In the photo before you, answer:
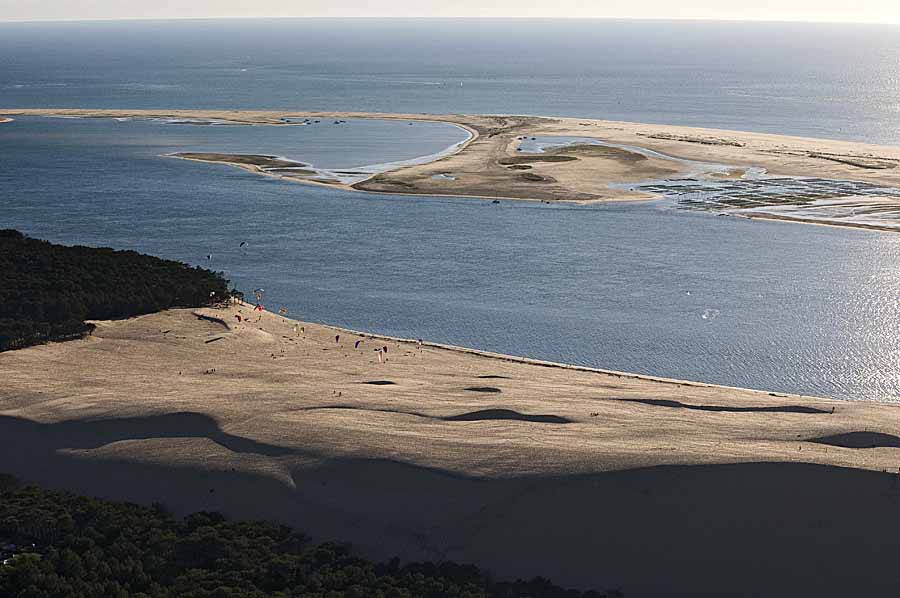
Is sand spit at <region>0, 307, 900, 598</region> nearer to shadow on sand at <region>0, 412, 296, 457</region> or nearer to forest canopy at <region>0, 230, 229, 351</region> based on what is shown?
shadow on sand at <region>0, 412, 296, 457</region>

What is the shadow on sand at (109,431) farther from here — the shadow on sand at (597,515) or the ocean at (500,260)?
the ocean at (500,260)

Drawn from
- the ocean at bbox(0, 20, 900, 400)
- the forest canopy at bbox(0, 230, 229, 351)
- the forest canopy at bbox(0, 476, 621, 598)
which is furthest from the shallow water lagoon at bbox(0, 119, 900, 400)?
the forest canopy at bbox(0, 476, 621, 598)

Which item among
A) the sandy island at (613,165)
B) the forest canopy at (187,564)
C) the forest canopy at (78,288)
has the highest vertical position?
the sandy island at (613,165)

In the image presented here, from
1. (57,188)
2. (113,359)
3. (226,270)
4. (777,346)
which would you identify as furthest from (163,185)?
(777,346)

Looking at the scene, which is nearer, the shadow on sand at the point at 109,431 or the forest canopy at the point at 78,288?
the shadow on sand at the point at 109,431

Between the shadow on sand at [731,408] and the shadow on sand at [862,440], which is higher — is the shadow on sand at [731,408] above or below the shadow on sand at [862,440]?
below

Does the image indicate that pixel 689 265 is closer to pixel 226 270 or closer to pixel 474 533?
pixel 226 270

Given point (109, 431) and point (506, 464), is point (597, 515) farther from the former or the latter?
point (109, 431)

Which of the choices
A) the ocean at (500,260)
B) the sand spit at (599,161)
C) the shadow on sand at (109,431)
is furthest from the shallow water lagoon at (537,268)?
the shadow on sand at (109,431)
